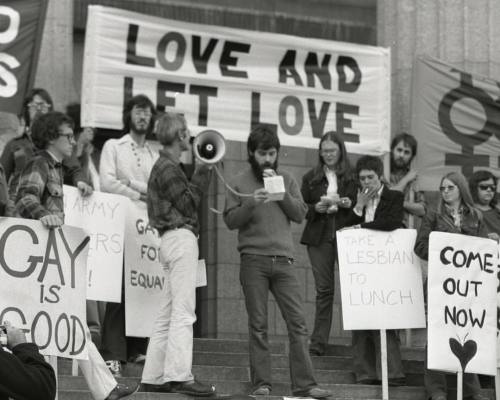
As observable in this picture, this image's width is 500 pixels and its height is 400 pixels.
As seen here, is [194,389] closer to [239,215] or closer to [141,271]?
[239,215]

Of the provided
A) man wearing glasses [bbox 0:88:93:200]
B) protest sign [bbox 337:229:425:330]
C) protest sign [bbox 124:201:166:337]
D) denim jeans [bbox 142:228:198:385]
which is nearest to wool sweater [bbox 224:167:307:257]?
denim jeans [bbox 142:228:198:385]

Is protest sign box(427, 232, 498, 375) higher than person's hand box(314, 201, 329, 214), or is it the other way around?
person's hand box(314, 201, 329, 214)

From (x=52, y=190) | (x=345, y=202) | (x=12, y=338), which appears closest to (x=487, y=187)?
(x=345, y=202)

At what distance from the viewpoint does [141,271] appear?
44.2 feet

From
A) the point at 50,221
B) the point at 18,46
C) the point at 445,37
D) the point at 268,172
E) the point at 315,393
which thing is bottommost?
the point at 315,393

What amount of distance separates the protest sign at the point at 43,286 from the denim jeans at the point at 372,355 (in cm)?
295

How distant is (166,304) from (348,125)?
435 cm

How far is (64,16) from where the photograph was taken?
1661cm

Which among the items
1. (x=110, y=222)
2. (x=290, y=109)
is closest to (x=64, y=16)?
(x=290, y=109)

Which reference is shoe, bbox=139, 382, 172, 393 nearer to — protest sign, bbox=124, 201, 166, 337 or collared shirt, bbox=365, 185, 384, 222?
protest sign, bbox=124, 201, 166, 337

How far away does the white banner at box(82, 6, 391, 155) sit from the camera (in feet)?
48.8

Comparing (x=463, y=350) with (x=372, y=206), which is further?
(x=372, y=206)

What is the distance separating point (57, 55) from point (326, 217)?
392cm

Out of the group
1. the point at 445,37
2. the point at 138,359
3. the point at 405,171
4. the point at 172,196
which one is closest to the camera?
the point at 172,196
